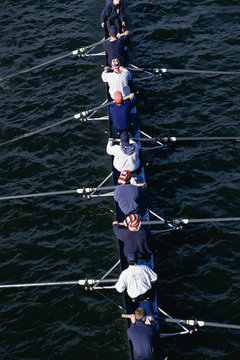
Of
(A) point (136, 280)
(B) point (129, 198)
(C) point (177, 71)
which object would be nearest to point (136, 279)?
(A) point (136, 280)

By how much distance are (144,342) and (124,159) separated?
649cm

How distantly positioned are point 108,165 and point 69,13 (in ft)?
42.9

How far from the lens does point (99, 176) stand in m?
18.3

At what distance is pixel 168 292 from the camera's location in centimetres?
1431

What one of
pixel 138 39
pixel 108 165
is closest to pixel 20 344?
pixel 108 165

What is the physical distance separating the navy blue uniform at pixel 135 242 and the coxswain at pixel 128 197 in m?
1.07

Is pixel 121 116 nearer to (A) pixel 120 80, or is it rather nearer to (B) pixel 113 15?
(A) pixel 120 80

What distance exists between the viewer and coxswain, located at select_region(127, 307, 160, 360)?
11.1m

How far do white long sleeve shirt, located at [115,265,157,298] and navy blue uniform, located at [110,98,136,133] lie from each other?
6369 millimetres

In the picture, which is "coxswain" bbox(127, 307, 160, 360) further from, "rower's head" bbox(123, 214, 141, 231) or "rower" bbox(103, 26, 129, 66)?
"rower" bbox(103, 26, 129, 66)

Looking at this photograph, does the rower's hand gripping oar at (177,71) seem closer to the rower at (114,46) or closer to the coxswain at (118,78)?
the rower at (114,46)

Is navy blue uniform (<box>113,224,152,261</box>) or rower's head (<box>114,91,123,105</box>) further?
rower's head (<box>114,91,123,105</box>)

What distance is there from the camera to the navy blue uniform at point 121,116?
1664 centimetres

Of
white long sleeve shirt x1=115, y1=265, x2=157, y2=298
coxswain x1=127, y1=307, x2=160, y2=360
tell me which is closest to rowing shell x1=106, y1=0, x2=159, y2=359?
white long sleeve shirt x1=115, y1=265, x2=157, y2=298
